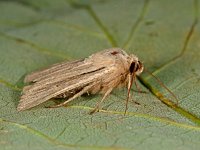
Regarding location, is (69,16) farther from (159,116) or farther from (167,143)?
(167,143)

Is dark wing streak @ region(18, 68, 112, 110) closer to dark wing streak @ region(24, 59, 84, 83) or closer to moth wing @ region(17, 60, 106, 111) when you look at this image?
moth wing @ region(17, 60, 106, 111)

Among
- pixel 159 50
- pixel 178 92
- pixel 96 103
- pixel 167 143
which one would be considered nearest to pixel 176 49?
pixel 159 50

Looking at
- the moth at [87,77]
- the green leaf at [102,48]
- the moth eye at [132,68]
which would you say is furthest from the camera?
the moth eye at [132,68]

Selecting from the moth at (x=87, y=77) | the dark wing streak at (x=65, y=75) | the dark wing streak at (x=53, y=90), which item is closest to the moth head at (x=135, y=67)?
the moth at (x=87, y=77)

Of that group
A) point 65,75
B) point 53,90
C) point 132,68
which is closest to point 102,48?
point 132,68

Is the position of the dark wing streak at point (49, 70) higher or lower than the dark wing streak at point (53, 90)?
higher

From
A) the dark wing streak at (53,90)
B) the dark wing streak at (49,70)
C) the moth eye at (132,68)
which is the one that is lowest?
the dark wing streak at (53,90)

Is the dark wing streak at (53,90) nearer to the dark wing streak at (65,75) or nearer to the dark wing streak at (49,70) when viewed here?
the dark wing streak at (65,75)

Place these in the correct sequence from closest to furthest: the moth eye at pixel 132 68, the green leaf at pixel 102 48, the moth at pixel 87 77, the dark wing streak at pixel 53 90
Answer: the green leaf at pixel 102 48 < the dark wing streak at pixel 53 90 < the moth at pixel 87 77 < the moth eye at pixel 132 68

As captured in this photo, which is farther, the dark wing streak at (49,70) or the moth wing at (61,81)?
the dark wing streak at (49,70)
